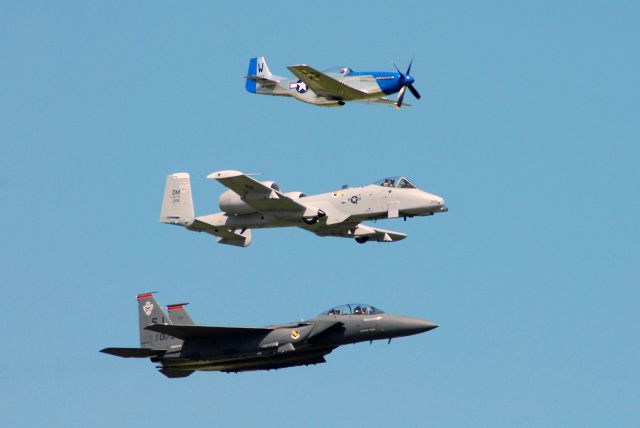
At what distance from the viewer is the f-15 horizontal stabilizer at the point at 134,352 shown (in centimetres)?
6325

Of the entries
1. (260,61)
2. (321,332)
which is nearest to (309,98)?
(260,61)

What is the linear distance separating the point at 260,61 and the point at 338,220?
20.1m

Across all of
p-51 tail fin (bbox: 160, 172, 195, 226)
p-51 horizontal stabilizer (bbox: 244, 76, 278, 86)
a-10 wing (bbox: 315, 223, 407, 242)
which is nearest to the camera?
a-10 wing (bbox: 315, 223, 407, 242)

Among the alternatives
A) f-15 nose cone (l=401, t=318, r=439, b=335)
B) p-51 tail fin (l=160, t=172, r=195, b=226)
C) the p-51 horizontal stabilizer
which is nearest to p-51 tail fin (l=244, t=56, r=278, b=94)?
the p-51 horizontal stabilizer

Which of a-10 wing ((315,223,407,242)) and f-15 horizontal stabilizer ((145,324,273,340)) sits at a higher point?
a-10 wing ((315,223,407,242))

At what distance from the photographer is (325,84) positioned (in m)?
71.1

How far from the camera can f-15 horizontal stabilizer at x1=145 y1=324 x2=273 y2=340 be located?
6238 cm

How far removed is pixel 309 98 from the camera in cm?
7331

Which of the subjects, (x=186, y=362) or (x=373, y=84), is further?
(x=373, y=84)

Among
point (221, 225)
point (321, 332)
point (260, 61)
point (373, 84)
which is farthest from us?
point (260, 61)

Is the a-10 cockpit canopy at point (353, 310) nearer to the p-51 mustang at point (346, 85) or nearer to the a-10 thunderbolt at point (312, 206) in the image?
the a-10 thunderbolt at point (312, 206)

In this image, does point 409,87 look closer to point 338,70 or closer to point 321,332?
point 338,70

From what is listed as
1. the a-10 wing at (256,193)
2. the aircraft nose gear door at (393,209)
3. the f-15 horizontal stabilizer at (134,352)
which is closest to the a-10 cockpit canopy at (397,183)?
the aircraft nose gear door at (393,209)

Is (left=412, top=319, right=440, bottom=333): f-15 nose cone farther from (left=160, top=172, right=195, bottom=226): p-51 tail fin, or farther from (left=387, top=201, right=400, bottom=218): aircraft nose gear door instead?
(left=160, top=172, right=195, bottom=226): p-51 tail fin
